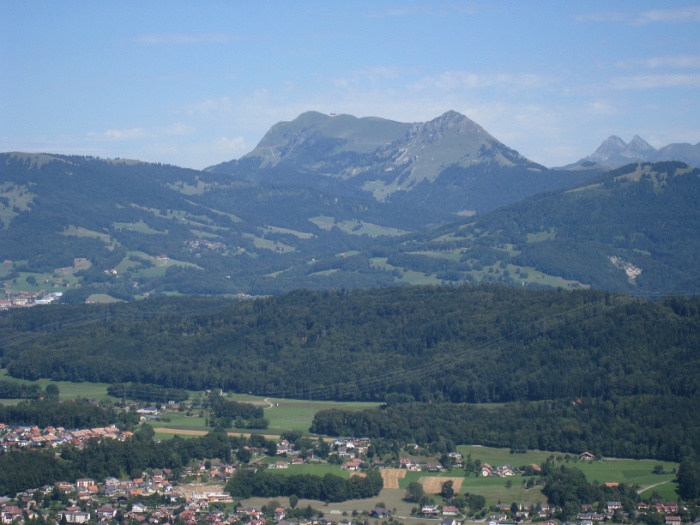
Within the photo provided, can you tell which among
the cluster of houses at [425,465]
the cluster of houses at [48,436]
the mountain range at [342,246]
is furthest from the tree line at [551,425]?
the mountain range at [342,246]

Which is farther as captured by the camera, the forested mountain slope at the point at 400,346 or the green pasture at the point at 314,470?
the forested mountain slope at the point at 400,346

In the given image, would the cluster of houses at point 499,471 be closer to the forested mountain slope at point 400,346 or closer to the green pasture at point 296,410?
the forested mountain slope at point 400,346

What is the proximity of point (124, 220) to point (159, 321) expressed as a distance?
92.7m

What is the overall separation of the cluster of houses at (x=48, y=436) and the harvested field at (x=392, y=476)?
13.7m

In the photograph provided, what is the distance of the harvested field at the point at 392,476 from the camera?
5625 cm

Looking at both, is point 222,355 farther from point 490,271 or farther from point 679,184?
point 679,184

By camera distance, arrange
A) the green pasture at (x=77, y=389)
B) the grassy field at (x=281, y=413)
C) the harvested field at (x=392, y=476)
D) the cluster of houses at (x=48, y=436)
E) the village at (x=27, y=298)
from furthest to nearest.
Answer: the village at (x=27, y=298) < the green pasture at (x=77, y=389) < the grassy field at (x=281, y=413) < the cluster of houses at (x=48, y=436) < the harvested field at (x=392, y=476)

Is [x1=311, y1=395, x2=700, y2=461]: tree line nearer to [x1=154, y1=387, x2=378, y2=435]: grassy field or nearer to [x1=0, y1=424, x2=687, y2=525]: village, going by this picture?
[x1=154, y1=387, x2=378, y2=435]: grassy field

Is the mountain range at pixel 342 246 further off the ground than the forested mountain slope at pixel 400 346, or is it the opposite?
the mountain range at pixel 342 246

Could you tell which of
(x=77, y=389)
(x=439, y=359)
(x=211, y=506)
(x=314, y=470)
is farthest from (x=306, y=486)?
(x=77, y=389)

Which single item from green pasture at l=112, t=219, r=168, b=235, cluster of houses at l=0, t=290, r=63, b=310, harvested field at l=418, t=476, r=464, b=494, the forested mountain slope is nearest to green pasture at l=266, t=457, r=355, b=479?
harvested field at l=418, t=476, r=464, b=494

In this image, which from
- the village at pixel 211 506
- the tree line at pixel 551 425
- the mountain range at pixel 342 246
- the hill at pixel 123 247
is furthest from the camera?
the hill at pixel 123 247

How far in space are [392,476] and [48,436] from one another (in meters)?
18.3

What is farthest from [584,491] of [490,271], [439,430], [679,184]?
[679,184]
